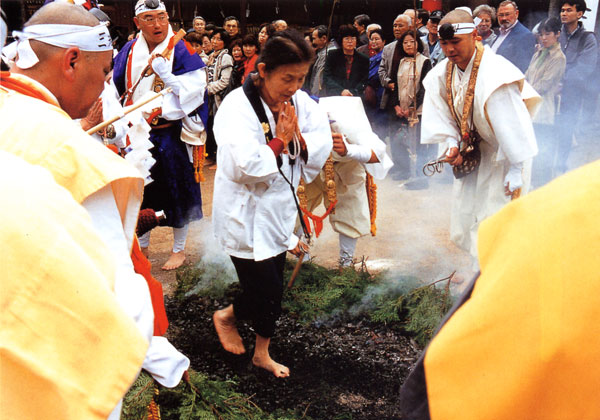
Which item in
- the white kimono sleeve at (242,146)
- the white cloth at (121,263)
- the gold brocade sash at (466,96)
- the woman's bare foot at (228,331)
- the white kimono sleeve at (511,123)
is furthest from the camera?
the gold brocade sash at (466,96)

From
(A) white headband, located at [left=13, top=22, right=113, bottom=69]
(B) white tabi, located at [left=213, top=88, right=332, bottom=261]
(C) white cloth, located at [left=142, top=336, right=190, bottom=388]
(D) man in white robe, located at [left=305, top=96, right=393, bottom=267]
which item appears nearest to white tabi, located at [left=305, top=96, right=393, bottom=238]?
(D) man in white robe, located at [left=305, top=96, right=393, bottom=267]

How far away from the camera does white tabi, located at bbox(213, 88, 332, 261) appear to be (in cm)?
299

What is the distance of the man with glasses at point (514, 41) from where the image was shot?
6.67 metres

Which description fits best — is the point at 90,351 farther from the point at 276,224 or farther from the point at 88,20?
the point at 276,224

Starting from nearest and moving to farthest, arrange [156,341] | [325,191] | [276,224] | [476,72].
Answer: [156,341], [276,224], [476,72], [325,191]

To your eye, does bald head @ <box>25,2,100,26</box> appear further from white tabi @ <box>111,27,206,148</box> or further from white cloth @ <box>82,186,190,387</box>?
white tabi @ <box>111,27,206,148</box>

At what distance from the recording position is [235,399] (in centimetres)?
296

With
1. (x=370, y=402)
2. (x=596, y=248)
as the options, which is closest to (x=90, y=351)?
(x=596, y=248)

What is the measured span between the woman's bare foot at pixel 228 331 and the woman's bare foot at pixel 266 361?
0.72ft

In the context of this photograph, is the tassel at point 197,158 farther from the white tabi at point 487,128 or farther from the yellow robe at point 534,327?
the yellow robe at point 534,327

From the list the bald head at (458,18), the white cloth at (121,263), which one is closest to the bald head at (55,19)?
the white cloth at (121,263)

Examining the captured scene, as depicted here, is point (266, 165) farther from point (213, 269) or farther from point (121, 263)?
point (213, 269)

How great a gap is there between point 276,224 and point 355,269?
1.56 m

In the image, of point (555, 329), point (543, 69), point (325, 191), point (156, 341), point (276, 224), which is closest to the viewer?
point (555, 329)
